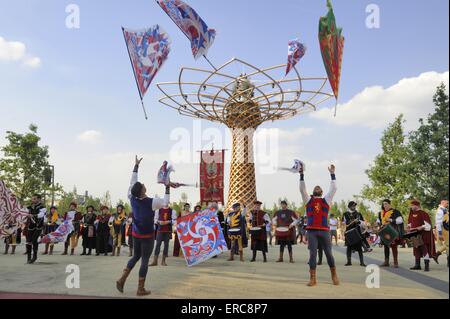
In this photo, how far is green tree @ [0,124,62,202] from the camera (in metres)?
35.9

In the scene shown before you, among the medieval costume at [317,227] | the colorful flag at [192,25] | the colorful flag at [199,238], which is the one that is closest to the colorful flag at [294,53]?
the colorful flag at [192,25]

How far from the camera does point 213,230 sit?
11711 millimetres

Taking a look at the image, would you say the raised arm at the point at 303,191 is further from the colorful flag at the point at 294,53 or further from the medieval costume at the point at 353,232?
the colorful flag at the point at 294,53

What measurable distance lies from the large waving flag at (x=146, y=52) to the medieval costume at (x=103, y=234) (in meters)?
5.97

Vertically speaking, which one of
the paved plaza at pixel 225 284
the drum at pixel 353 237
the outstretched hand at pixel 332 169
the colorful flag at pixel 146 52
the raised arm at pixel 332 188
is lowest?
the paved plaza at pixel 225 284

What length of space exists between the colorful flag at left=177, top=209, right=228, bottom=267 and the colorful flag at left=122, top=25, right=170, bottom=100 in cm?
466

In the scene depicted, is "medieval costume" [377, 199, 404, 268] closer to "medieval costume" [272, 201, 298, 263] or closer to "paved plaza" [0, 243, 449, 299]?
"paved plaza" [0, 243, 449, 299]

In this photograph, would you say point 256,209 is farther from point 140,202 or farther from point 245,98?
point 245,98

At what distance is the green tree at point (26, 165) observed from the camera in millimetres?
35938

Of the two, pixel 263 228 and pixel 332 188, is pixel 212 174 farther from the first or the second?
pixel 332 188

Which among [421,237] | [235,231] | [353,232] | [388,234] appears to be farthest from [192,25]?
[421,237]

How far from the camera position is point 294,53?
21.2 m
